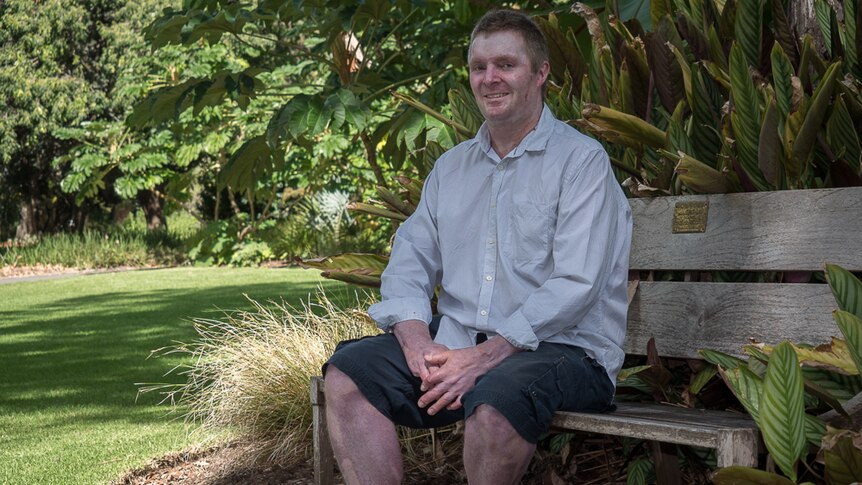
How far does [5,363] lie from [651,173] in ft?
21.2

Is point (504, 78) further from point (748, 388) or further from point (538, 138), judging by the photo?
point (748, 388)

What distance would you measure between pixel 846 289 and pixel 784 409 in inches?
14.9

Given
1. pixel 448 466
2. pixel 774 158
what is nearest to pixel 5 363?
pixel 448 466

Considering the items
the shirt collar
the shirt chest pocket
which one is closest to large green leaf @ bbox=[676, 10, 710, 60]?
the shirt collar

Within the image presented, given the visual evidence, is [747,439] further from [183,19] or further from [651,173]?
[183,19]

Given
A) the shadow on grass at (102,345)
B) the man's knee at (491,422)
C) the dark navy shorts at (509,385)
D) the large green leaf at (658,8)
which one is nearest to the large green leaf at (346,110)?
the shadow on grass at (102,345)

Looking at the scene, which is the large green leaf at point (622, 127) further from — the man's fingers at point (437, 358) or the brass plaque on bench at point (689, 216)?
the man's fingers at point (437, 358)

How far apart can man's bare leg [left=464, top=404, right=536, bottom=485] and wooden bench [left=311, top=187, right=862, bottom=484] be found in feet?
0.61

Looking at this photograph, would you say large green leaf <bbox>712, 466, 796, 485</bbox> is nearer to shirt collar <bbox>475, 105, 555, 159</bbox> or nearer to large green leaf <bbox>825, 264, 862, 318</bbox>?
large green leaf <bbox>825, 264, 862, 318</bbox>

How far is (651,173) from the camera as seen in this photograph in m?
3.34

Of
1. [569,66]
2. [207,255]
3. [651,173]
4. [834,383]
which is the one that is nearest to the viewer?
[834,383]

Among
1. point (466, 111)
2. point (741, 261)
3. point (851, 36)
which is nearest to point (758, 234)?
point (741, 261)

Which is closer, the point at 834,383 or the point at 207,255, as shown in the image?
the point at 834,383

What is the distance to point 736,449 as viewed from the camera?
2213 mm
